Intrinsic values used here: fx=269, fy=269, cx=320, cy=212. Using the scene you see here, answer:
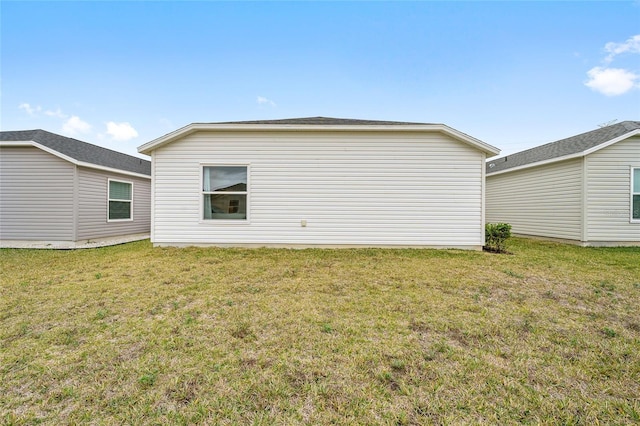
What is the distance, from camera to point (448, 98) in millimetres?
13922

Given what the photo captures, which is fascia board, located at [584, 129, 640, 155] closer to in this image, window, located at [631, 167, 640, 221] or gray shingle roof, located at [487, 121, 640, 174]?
gray shingle roof, located at [487, 121, 640, 174]

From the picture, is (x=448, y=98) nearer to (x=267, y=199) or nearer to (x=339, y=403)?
(x=267, y=199)

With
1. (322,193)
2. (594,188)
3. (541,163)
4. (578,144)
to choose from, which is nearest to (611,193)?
(594,188)

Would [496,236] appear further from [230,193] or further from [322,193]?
[230,193]

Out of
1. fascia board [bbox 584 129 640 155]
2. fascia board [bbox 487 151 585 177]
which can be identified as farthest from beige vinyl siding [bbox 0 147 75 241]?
fascia board [bbox 584 129 640 155]

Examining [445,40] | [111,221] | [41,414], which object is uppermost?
[445,40]

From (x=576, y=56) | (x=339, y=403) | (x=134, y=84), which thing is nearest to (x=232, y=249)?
(x=339, y=403)

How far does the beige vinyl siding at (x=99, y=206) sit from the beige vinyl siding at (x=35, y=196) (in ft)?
1.03

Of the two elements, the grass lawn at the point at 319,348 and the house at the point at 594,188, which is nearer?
the grass lawn at the point at 319,348

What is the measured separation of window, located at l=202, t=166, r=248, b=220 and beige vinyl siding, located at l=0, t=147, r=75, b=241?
4.90m

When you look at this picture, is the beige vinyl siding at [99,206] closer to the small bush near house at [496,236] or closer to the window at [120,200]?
A: the window at [120,200]

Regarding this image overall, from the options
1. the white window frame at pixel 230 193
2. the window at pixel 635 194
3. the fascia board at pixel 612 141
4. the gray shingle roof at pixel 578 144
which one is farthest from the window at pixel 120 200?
the window at pixel 635 194

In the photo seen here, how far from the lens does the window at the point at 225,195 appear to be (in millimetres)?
7668

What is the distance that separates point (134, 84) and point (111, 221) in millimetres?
6902
